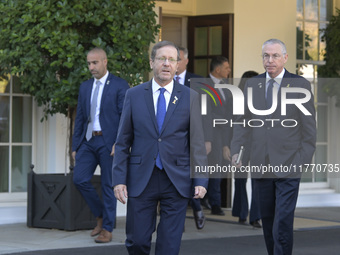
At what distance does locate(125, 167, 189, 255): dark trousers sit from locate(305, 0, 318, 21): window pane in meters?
7.88

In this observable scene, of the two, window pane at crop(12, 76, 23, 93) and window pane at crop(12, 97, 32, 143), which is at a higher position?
window pane at crop(12, 76, 23, 93)

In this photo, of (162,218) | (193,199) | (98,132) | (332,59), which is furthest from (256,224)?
(162,218)

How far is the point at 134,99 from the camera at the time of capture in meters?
5.45

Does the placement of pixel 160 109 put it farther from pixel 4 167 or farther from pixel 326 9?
pixel 326 9

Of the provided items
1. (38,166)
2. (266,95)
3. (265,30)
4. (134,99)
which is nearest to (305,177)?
(265,30)

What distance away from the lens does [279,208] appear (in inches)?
248

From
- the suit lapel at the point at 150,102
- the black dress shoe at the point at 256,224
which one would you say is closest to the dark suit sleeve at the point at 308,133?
the suit lapel at the point at 150,102

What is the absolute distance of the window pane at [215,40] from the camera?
11719 millimetres

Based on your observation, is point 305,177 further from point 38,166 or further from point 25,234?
point 25,234

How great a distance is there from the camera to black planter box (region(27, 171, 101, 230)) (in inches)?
352

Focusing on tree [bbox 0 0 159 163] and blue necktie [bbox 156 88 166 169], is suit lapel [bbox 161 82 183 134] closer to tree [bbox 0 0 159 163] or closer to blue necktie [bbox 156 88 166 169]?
blue necktie [bbox 156 88 166 169]

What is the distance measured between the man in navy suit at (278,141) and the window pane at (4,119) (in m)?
4.07

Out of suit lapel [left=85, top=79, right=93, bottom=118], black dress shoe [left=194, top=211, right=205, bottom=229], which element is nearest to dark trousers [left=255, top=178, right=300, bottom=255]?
suit lapel [left=85, top=79, right=93, bottom=118]

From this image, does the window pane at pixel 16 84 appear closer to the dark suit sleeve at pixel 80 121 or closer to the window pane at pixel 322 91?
the dark suit sleeve at pixel 80 121
